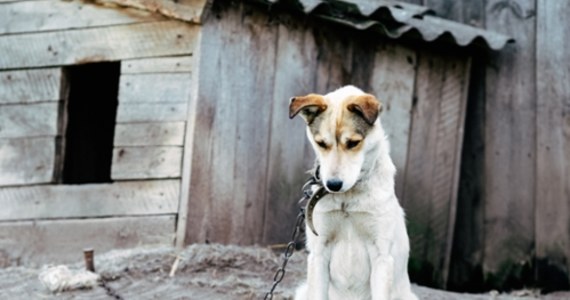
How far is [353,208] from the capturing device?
483cm

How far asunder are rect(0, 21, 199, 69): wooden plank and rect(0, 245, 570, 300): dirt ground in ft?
4.90

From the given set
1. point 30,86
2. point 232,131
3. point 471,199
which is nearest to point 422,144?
point 471,199

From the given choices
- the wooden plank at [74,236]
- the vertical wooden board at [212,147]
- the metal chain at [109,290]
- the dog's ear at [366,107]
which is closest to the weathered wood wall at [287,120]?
the vertical wooden board at [212,147]

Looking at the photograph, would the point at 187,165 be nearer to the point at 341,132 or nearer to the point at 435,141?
the point at 435,141

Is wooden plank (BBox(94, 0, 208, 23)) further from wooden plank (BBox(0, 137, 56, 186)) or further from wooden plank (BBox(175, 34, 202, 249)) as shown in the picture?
wooden plank (BBox(0, 137, 56, 186))

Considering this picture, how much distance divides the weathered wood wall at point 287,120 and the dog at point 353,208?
2001 mm

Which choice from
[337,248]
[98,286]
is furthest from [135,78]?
[337,248]

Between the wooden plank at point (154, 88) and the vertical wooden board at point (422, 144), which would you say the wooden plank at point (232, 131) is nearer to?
the wooden plank at point (154, 88)

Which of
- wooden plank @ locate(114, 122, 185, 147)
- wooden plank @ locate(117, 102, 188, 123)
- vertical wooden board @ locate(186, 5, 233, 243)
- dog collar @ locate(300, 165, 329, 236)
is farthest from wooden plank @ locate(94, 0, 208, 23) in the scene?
dog collar @ locate(300, 165, 329, 236)

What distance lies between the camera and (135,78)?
738 centimetres

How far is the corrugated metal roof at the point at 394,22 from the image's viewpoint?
22.9ft

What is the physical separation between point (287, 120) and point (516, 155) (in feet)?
5.84

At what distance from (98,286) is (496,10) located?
363 centimetres

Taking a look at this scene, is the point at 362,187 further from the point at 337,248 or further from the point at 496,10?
the point at 496,10
